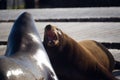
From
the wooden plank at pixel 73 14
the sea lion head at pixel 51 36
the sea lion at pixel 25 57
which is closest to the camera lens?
the sea lion at pixel 25 57

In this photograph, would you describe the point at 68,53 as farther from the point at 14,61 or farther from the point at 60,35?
the point at 14,61

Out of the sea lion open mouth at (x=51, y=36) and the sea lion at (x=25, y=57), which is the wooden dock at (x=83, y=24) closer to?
the sea lion open mouth at (x=51, y=36)

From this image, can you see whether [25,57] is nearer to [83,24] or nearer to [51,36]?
[51,36]

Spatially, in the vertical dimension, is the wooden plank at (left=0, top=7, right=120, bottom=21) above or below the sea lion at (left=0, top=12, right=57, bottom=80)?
below

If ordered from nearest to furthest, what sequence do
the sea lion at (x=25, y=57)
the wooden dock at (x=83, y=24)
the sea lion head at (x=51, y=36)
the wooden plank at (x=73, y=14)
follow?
the sea lion at (x=25, y=57)
the sea lion head at (x=51, y=36)
the wooden dock at (x=83, y=24)
the wooden plank at (x=73, y=14)

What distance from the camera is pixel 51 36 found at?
245 centimetres

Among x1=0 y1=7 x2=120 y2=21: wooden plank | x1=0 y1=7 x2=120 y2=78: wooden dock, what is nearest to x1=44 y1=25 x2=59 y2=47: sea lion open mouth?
x1=0 y1=7 x2=120 y2=78: wooden dock

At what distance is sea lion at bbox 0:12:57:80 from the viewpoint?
5.20ft

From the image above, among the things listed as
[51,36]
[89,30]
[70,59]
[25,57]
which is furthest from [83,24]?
[25,57]

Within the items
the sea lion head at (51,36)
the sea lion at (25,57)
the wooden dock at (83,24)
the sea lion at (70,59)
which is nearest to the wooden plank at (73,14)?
the wooden dock at (83,24)

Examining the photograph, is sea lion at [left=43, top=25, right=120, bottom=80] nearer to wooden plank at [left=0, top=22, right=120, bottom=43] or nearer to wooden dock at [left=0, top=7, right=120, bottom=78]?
wooden dock at [left=0, top=7, right=120, bottom=78]

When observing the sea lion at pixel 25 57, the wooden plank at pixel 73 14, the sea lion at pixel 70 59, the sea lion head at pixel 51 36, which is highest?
the sea lion at pixel 25 57

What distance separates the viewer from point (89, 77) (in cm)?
268

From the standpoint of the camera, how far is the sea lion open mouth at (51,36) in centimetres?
240
